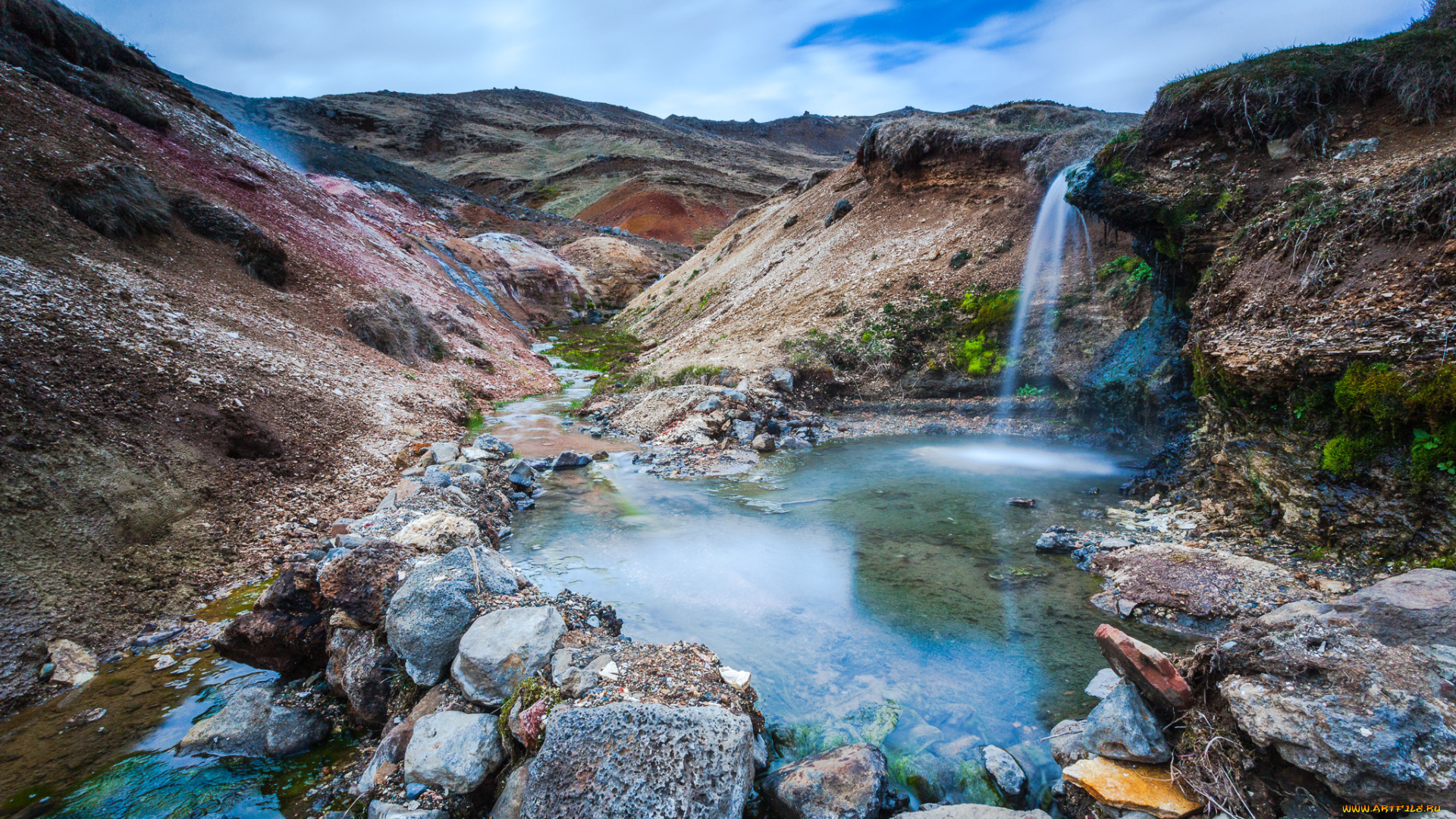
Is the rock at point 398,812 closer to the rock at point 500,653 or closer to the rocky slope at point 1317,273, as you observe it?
the rock at point 500,653

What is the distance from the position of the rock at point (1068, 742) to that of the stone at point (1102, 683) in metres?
0.46

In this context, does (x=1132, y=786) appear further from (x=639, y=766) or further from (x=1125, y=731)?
(x=639, y=766)

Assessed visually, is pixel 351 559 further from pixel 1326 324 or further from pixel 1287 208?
pixel 1287 208

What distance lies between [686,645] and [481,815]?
1609 millimetres

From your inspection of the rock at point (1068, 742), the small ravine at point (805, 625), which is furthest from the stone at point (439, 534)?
the rock at point (1068, 742)

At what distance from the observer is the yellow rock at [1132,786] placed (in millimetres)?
3076

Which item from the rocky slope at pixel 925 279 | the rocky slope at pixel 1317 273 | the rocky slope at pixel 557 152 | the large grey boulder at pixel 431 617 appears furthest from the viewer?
the rocky slope at pixel 557 152

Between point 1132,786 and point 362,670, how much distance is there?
518 cm

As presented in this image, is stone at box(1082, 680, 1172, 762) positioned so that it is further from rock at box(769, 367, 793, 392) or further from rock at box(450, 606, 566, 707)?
rock at box(769, 367, 793, 392)

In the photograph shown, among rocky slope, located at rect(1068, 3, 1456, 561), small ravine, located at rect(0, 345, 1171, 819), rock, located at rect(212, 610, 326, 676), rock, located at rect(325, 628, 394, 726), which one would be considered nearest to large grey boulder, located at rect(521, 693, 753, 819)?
small ravine, located at rect(0, 345, 1171, 819)

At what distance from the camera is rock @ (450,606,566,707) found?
3.91 metres

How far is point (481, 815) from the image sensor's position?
3396mm

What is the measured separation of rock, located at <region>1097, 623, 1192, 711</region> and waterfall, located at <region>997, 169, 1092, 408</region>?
10149mm

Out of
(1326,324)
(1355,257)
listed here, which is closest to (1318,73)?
(1355,257)
